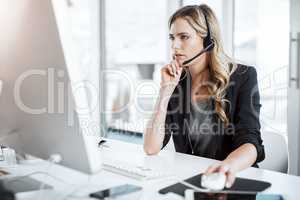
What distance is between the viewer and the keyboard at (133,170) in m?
1.08

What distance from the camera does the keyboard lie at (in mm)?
1079

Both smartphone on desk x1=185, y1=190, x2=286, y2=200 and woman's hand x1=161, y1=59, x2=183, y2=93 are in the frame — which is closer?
smartphone on desk x1=185, y1=190, x2=286, y2=200

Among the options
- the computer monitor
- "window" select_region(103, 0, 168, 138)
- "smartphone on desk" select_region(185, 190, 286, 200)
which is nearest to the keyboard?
"smartphone on desk" select_region(185, 190, 286, 200)

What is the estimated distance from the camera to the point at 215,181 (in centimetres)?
91

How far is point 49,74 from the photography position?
0.75 metres

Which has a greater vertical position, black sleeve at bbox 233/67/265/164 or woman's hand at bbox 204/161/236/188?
black sleeve at bbox 233/67/265/164

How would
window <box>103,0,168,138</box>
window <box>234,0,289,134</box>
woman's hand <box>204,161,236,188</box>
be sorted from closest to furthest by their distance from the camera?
woman's hand <box>204,161,236,188</box>, window <box>234,0,289,134</box>, window <box>103,0,168,138</box>

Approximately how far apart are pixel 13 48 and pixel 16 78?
0.07 meters

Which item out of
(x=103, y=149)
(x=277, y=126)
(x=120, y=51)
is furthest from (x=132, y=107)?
(x=103, y=149)

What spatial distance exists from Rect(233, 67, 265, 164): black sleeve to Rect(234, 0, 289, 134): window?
4.05 feet

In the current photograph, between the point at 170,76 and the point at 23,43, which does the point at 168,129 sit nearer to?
the point at 170,76

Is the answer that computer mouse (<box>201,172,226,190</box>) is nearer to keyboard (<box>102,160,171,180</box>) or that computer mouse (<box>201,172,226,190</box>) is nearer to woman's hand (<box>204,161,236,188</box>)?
woman's hand (<box>204,161,236,188</box>)

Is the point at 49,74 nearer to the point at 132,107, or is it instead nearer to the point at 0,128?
the point at 0,128

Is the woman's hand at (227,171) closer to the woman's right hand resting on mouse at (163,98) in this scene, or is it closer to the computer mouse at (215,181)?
the computer mouse at (215,181)
